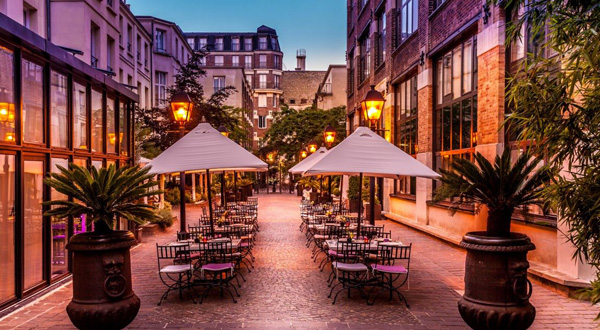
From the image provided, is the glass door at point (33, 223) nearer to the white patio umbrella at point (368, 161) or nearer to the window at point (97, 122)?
the window at point (97, 122)

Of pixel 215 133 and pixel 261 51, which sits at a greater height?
pixel 261 51

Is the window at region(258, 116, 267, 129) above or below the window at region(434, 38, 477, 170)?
above

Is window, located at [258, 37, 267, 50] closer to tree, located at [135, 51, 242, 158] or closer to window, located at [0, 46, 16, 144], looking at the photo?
tree, located at [135, 51, 242, 158]

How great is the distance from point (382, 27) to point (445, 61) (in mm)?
8975

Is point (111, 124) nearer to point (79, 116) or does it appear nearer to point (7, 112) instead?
point (79, 116)

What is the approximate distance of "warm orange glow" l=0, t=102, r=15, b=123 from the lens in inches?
319

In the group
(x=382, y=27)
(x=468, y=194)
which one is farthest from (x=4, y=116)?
(x=382, y=27)

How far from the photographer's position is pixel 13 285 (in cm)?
812

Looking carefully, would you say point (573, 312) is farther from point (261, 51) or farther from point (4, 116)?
point (261, 51)

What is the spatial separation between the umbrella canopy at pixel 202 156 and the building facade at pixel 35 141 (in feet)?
6.33

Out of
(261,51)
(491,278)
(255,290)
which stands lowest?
(255,290)

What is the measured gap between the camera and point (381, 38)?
83.3 ft

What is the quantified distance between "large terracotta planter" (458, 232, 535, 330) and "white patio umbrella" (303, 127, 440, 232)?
2.65m

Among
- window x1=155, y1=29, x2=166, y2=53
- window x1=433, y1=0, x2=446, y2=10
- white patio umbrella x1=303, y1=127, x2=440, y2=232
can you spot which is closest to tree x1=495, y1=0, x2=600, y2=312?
white patio umbrella x1=303, y1=127, x2=440, y2=232
